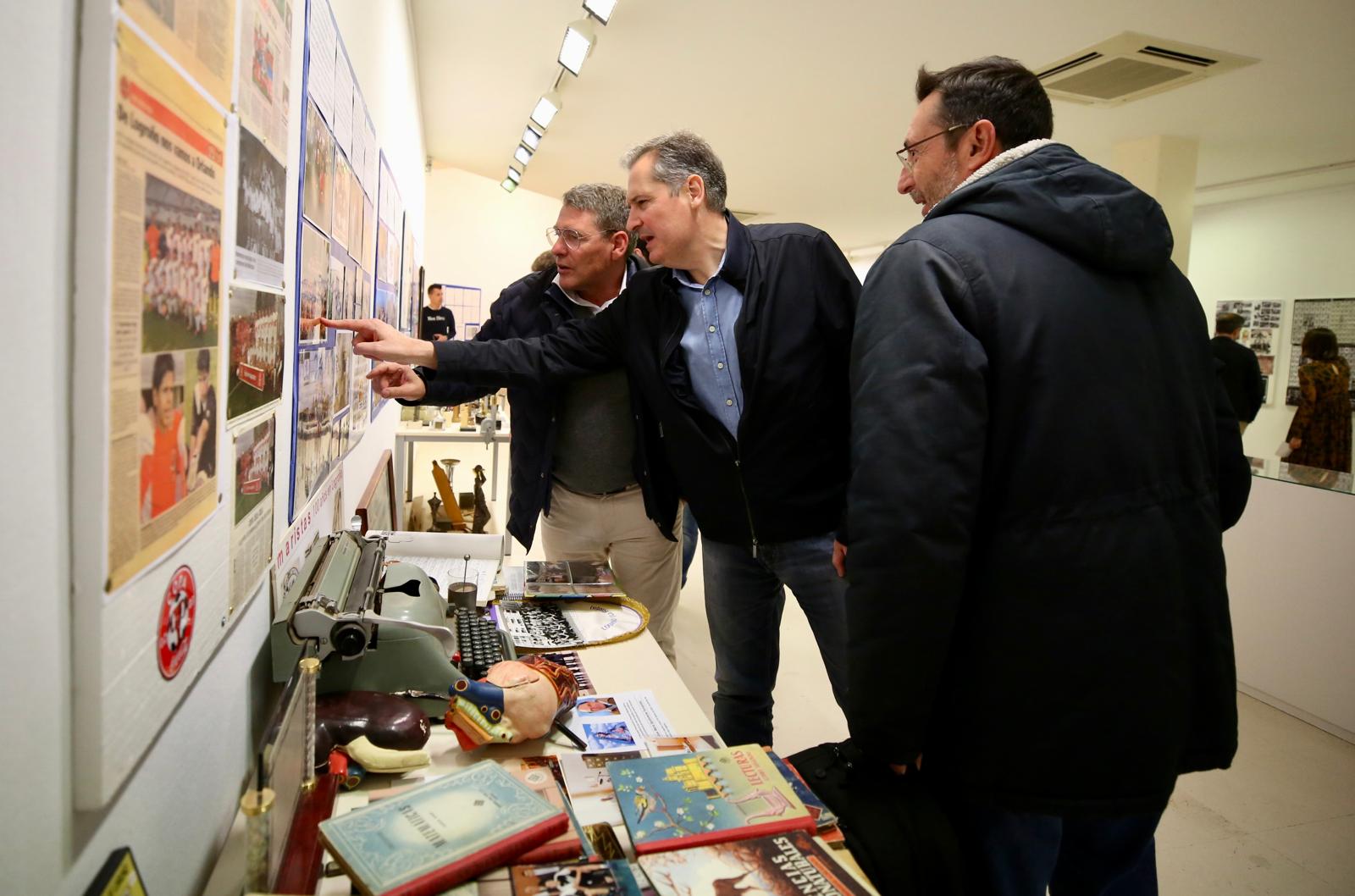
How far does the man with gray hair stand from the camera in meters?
2.26

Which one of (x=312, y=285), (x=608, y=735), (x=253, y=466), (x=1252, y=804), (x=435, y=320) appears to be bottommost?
(x=1252, y=804)

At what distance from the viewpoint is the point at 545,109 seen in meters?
6.18

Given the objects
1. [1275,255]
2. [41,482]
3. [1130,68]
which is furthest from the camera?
[1275,255]

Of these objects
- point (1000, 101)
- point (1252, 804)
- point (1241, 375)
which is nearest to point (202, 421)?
point (1000, 101)

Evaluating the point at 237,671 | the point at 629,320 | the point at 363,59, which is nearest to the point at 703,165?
the point at 629,320

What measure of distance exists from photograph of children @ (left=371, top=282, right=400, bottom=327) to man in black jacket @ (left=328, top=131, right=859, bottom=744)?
1.16 m

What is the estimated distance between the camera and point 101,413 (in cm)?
61

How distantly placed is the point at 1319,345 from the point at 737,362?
455 centimetres

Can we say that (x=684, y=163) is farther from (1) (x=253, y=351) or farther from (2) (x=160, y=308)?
(2) (x=160, y=308)

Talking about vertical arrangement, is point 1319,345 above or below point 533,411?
above

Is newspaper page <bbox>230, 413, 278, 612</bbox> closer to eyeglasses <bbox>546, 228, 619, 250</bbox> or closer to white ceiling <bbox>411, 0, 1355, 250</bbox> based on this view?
eyeglasses <bbox>546, 228, 619, 250</bbox>

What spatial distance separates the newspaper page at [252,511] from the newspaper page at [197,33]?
41cm

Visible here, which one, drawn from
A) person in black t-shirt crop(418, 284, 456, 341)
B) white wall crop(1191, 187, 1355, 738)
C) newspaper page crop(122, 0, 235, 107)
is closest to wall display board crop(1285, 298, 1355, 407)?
white wall crop(1191, 187, 1355, 738)

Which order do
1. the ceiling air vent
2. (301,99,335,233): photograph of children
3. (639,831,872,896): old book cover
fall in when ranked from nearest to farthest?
(639,831,872,896): old book cover
(301,99,335,233): photograph of children
the ceiling air vent
